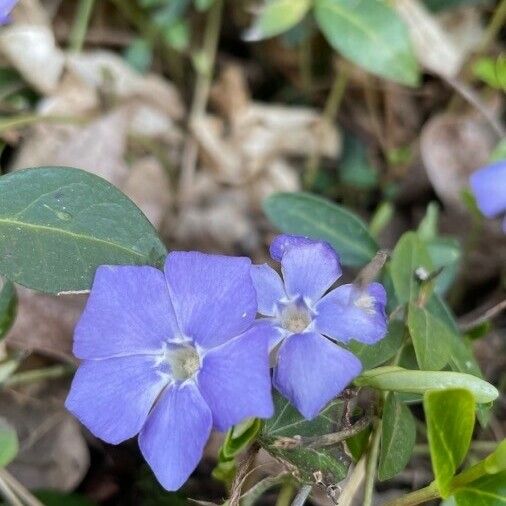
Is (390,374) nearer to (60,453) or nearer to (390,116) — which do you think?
(60,453)

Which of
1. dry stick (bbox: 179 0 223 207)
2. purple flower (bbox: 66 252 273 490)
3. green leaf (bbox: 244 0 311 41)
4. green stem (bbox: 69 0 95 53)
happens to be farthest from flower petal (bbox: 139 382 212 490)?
green stem (bbox: 69 0 95 53)

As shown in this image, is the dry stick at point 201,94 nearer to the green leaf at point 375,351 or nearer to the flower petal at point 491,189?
the flower petal at point 491,189

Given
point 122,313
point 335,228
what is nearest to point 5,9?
point 122,313

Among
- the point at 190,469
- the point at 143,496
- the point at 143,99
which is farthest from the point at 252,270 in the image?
the point at 143,99

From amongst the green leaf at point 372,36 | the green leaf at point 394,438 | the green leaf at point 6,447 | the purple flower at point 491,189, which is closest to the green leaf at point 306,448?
the green leaf at point 394,438

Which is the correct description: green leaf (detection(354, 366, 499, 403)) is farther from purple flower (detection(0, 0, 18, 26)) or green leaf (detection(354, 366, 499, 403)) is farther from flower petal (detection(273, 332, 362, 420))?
purple flower (detection(0, 0, 18, 26))

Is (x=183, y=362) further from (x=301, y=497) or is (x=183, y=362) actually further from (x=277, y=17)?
(x=277, y=17)
